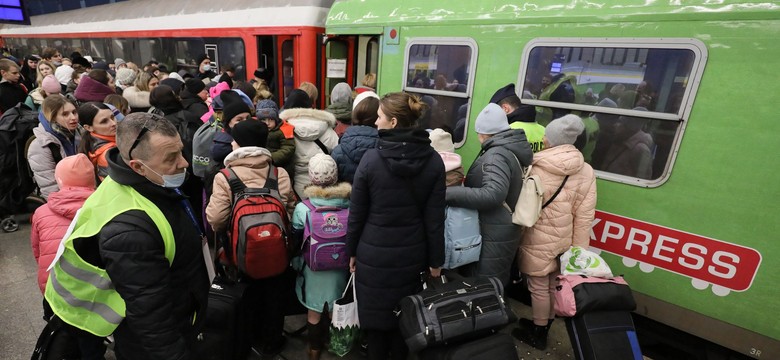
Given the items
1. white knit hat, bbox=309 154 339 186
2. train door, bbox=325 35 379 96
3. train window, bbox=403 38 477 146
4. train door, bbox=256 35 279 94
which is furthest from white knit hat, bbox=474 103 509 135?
train door, bbox=256 35 279 94

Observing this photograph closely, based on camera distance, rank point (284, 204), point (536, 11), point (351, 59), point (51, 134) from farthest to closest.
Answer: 1. point (351, 59)
2. point (51, 134)
3. point (536, 11)
4. point (284, 204)

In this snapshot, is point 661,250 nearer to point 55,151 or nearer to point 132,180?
point 132,180

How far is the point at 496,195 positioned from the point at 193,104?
10.8 feet

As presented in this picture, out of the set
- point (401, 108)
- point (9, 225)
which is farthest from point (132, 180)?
point (9, 225)

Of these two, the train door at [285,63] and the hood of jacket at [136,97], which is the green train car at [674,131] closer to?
the train door at [285,63]

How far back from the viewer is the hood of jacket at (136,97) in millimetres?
4926

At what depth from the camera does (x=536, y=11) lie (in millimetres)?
3145

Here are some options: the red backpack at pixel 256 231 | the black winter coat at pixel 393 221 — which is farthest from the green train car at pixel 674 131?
the red backpack at pixel 256 231

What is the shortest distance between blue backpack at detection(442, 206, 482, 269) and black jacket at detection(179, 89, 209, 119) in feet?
9.40

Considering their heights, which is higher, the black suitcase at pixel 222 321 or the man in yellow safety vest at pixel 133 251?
the man in yellow safety vest at pixel 133 251

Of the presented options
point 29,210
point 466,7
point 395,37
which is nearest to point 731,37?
point 466,7

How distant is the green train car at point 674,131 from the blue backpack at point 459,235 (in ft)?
3.85

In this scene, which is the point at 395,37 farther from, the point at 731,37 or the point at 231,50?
the point at 231,50

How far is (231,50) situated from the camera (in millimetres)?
7051
